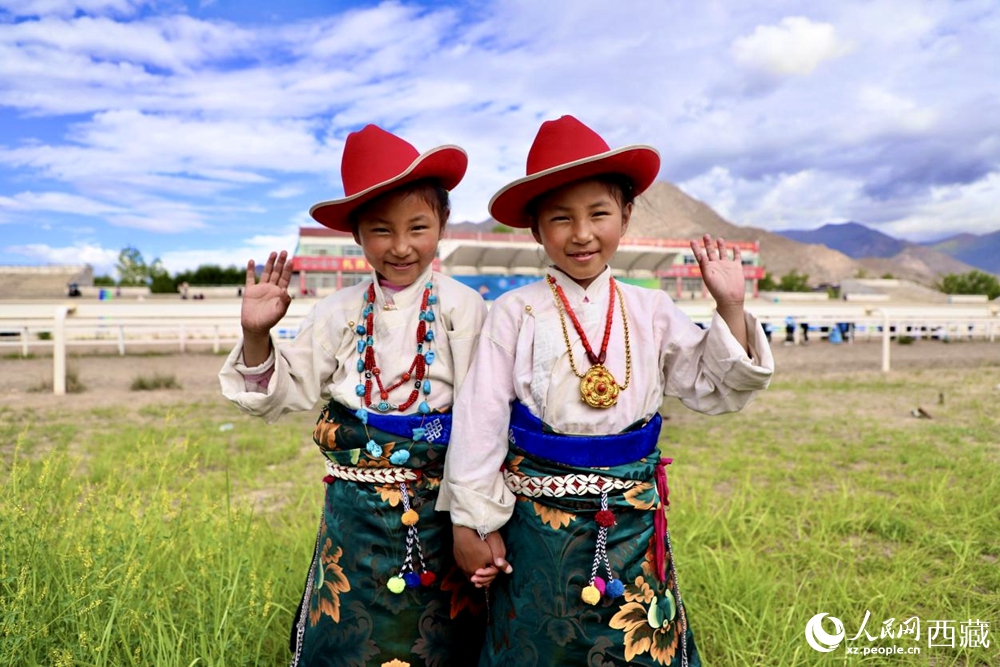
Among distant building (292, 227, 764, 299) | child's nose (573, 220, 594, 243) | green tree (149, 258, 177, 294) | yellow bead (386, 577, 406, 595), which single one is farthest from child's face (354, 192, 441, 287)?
green tree (149, 258, 177, 294)

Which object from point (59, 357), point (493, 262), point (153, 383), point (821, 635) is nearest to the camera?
point (821, 635)

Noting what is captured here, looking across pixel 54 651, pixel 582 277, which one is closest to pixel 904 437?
pixel 582 277

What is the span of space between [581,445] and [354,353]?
0.77 meters

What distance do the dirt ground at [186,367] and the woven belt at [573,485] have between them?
7059 millimetres

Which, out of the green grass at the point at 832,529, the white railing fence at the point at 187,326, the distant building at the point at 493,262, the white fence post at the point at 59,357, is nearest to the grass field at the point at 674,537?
the green grass at the point at 832,529

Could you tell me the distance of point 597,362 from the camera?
1.87m

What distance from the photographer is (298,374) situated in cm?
204

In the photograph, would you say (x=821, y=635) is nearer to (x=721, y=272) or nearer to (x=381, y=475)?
(x=721, y=272)

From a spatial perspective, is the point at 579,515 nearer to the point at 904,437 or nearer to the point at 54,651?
the point at 54,651

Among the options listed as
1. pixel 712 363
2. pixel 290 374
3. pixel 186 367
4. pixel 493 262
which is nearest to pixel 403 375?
pixel 290 374

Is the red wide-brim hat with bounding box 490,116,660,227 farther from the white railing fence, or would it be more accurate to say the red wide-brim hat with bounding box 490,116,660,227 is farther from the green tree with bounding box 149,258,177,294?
the green tree with bounding box 149,258,177,294

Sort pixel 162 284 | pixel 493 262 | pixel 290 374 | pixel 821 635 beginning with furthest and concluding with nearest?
pixel 162 284 < pixel 493 262 < pixel 821 635 < pixel 290 374

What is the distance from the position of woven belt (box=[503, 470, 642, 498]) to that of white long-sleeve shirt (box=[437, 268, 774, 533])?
0.08m

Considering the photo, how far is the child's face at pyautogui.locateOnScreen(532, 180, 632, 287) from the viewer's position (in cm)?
187
